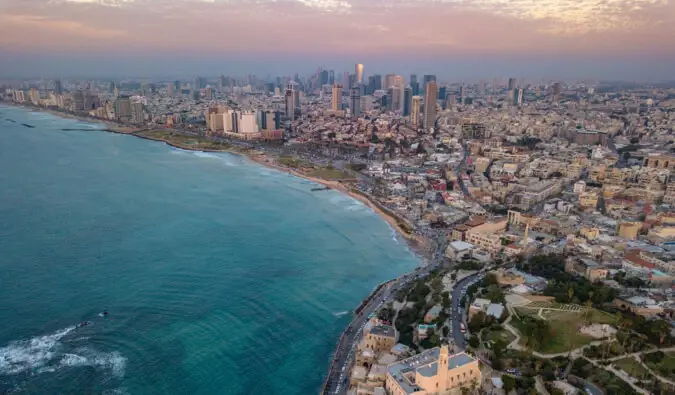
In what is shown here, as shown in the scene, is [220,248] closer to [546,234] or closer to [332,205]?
[332,205]

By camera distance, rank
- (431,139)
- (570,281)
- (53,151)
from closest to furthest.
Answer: (570,281) → (53,151) → (431,139)

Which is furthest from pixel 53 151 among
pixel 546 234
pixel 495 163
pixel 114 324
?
pixel 546 234

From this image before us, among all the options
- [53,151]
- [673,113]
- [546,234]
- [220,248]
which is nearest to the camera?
[220,248]

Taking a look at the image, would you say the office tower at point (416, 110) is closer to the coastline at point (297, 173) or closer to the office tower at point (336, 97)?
the office tower at point (336, 97)

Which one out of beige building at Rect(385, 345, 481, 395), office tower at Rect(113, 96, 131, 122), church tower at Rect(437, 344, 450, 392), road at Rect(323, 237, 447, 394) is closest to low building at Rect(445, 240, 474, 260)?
road at Rect(323, 237, 447, 394)

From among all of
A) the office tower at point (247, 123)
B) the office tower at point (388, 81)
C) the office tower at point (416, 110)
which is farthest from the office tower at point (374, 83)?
the office tower at point (247, 123)

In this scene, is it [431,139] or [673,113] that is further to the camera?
[673,113]

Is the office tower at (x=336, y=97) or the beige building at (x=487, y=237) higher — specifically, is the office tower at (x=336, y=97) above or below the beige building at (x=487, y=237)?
above

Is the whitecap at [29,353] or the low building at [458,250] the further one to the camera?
the low building at [458,250]
